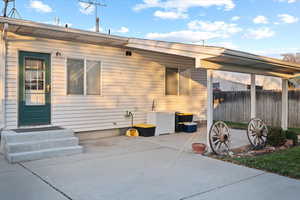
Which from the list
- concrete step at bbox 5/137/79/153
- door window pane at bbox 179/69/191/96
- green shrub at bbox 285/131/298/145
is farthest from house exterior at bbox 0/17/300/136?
green shrub at bbox 285/131/298/145

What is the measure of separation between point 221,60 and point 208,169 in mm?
2443

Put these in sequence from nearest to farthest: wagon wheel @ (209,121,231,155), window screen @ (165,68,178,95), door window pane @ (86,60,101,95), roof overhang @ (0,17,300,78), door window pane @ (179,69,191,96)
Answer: roof overhang @ (0,17,300,78) → wagon wheel @ (209,121,231,155) → door window pane @ (86,60,101,95) → window screen @ (165,68,178,95) → door window pane @ (179,69,191,96)

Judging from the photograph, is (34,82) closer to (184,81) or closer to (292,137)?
(184,81)

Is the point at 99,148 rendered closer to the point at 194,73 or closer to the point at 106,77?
the point at 106,77

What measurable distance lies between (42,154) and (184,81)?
19.8 feet

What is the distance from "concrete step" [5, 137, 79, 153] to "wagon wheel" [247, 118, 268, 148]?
423 cm

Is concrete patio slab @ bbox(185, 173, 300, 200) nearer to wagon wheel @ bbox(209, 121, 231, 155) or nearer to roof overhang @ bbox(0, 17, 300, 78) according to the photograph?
wagon wheel @ bbox(209, 121, 231, 155)

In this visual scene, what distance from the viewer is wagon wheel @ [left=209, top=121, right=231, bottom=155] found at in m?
5.61

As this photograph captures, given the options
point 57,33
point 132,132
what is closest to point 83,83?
point 57,33

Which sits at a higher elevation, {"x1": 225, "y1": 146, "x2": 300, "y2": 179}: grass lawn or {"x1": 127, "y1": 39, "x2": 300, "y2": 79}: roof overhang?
{"x1": 127, "y1": 39, "x2": 300, "y2": 79}: roof overhang

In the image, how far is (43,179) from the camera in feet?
12.9

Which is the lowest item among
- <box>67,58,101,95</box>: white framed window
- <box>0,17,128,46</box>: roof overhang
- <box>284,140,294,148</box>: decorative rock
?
<box>284,140,294,148</box>: decorative rock

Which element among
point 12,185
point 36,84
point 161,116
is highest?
point 36,84

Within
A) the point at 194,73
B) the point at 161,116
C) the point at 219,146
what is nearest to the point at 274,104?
the point at 194,73
